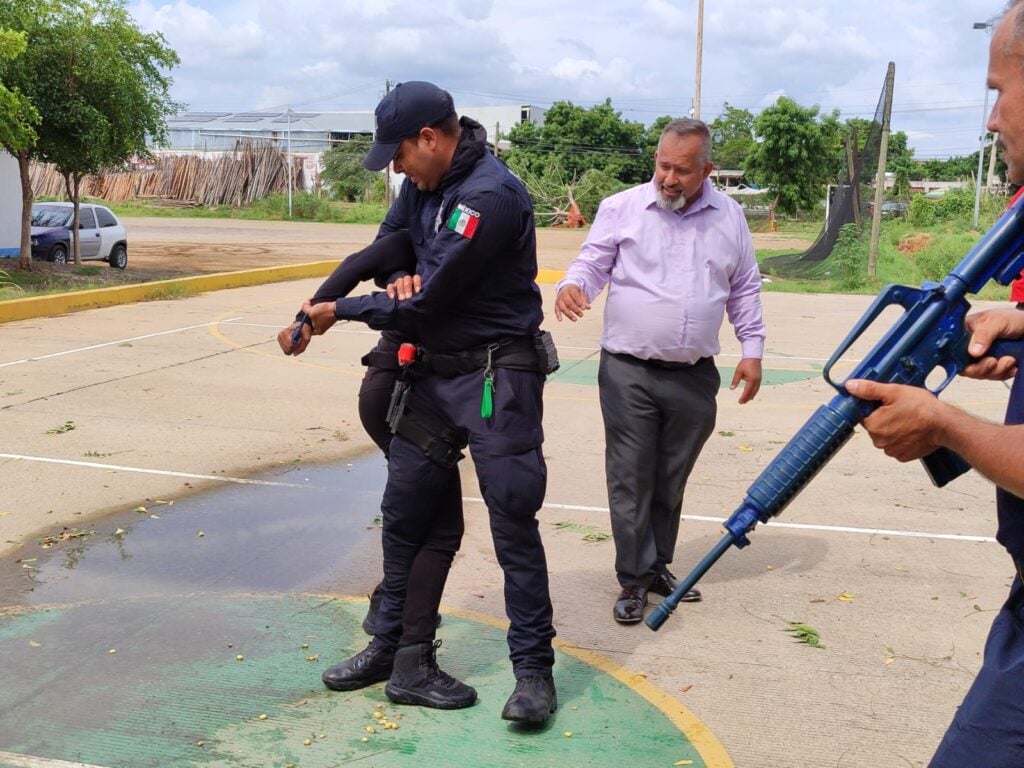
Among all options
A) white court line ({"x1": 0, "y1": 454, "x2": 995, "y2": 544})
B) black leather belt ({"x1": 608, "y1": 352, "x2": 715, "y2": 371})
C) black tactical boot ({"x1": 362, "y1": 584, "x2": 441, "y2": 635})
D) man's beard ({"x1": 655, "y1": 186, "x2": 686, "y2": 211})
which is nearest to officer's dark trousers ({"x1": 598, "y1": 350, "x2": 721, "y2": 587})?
black leather belt ({"x1": 608, "y1": 352, "x2": 715, "y2": 371})

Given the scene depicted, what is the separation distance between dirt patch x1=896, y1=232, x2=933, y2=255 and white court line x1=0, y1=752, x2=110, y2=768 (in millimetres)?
28143

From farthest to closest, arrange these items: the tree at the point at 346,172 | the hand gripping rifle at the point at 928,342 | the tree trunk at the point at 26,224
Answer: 1. the tree at the point at 346,172
2. the tree trunk at the point at 26,224
3. the hand gripping rifle at the point at 928,342

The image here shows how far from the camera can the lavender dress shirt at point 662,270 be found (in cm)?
463

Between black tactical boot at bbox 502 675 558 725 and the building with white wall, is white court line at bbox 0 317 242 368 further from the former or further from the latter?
the building with white wall

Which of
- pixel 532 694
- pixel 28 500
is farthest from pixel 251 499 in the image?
pixel 532 694

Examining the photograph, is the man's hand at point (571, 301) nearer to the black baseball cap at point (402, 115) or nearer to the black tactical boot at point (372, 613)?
the black baseball cap at point (402, 115)

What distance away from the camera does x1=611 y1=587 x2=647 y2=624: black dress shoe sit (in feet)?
15.4

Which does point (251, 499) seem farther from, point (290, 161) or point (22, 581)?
point (290, 161)

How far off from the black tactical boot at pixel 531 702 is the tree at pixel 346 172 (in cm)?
4871

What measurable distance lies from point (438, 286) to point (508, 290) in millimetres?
279

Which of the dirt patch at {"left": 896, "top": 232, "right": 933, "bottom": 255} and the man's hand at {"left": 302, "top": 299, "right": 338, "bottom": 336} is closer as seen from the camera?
the man's hand at {"left": 302, "top": 299, "right": 338, "bottom": 336}

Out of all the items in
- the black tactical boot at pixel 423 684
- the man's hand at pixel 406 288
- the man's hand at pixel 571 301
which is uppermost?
the man's hand at pixel 406 288

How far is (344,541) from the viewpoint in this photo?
5727 millimetres

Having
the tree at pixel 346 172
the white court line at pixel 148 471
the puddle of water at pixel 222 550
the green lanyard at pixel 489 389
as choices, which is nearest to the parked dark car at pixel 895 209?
the tree at pixel 346 172
